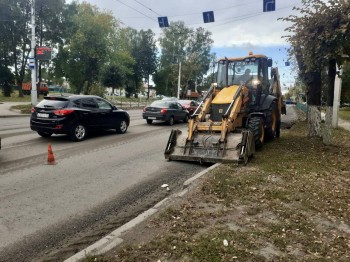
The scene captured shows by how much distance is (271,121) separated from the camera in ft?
41.2

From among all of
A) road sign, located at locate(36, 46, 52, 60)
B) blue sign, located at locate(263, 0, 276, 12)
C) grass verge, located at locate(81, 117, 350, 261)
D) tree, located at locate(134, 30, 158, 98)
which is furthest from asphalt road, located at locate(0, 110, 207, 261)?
tree, located at locate(134, 30, 158, 98)

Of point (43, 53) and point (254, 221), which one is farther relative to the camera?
point (43, 53)

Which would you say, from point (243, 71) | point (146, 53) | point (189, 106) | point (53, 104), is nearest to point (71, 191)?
point (53, 104)

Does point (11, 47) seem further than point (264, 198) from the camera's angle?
Yes

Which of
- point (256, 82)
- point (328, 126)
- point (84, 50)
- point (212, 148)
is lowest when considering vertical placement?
point (212, 148)

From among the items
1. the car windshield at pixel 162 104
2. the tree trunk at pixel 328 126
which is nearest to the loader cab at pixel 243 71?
the tree trunk at pixel 328 126

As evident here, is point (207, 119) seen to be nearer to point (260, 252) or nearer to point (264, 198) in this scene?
point (264, 198)

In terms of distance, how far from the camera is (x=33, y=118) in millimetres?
12531

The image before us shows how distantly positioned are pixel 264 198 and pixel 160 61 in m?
81.8

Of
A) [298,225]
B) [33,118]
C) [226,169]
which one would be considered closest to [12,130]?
[33,118]

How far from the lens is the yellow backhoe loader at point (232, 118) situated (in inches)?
357

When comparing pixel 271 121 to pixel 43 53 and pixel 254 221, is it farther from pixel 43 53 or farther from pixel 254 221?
pixel 43 53

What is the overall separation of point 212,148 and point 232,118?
116 cm

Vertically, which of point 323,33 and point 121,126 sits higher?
point 323,33
